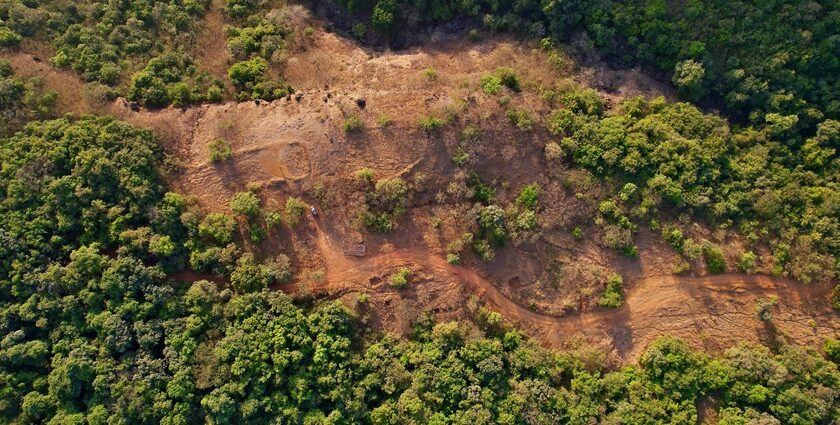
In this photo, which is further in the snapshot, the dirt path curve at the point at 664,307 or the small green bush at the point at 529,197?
the small green bush at the point at 529,197

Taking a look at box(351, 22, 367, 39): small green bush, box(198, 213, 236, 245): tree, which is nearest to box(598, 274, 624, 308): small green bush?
box(198, 213, 236, 245): tree

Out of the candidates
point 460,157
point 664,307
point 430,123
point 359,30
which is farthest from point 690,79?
point 359,30

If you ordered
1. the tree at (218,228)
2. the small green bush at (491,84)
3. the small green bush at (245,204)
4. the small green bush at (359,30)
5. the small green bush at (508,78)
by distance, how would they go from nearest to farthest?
the tree at (218,228) < the small green bush at (245,204) < the small green bush at (491,84) < the small green bush at (508,78) < the small green bush at (359,30)

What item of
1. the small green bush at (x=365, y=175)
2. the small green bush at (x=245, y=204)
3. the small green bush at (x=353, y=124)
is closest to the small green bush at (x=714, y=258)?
the small green bush at (x=365, y=175)

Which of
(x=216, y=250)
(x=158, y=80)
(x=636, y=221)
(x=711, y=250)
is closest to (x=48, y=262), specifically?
(x=216, y=250)

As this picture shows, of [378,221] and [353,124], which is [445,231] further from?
[353,124]

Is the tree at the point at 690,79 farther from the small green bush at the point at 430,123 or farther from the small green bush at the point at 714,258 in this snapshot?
the small green bush at the point at 430,123

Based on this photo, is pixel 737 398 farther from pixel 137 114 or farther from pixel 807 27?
pixel 137 114
